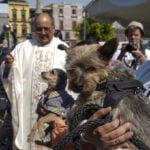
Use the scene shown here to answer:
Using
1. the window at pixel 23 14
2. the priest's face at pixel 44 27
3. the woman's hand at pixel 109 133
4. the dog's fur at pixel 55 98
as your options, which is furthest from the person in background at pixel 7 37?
the window at pixel 23 14

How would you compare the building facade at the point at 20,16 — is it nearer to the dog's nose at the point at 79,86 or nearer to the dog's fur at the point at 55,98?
the dog's fur at the point at 55,98

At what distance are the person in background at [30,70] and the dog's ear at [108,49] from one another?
263cm

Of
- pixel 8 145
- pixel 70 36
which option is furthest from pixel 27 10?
pixel 8 145

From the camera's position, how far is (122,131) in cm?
190

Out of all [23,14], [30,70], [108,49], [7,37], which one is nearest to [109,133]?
[108,49]

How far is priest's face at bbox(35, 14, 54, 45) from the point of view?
5395 millimetres

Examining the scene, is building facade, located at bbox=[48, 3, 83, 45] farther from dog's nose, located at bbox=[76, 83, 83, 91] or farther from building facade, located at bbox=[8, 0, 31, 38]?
dog's nose, located at bbox=[76, 83, 83, 91]

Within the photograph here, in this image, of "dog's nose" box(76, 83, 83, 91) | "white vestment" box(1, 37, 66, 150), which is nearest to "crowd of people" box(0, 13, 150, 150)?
"white vestment" box(1, 37, 66, 150)

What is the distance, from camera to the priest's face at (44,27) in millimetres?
5395

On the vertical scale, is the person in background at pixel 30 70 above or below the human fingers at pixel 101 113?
below

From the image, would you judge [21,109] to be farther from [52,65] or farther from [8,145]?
[8,145]

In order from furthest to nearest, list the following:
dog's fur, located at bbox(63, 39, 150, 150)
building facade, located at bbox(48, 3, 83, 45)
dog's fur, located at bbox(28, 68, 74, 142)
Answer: building facade, located at bbox(48, 3, 83, 45) → dog's fur, located at bbox(28, 68, 74, 142) → dog's fur, located at bbox(63, 39, 150, 150)

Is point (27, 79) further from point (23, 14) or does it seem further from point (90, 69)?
point (23, 14)

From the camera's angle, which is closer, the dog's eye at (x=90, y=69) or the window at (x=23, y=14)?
the dog's eye at (x=90, y=69)
